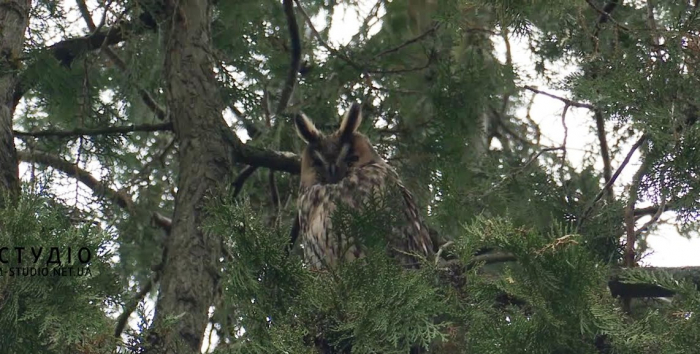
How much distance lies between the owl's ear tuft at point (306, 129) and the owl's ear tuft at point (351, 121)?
0.12 m

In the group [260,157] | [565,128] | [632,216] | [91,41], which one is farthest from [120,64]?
[632,216]

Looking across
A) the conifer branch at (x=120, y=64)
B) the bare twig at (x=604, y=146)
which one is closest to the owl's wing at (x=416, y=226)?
the bare twig at (x=604, y=146)

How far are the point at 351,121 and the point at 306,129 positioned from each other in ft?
0.75

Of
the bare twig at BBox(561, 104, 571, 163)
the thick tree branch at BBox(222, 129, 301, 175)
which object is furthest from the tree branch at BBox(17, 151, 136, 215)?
the bare twig at BBox(561, 104, 571, 163)

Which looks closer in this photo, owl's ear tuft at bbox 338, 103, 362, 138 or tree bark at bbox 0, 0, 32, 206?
tree bark at bbox 0, 0, 32, 206

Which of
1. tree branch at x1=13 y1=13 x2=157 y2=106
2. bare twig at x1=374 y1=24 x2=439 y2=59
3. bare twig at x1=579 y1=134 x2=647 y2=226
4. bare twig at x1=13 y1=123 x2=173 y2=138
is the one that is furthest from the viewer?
bare twig at x1=374 y1=24 x2=439 y2=59

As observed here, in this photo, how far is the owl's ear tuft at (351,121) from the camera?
15.8 feet

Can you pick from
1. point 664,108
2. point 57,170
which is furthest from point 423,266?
point 57,170

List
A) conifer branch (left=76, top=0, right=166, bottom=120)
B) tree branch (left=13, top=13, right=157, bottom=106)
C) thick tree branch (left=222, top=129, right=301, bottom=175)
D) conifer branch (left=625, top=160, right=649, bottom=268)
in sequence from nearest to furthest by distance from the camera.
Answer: conifer branch (left=625, top=160, right=649, bottom=268)
thick tree branch (left=222, top=129, right=301, bottom=175)
tree branch (left=13, top=13, right=157, bottom=106)
conifer branch (left=76, top=0, right=166, bottom=120)

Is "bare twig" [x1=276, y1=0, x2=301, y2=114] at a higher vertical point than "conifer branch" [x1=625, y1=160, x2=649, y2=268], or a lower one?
higher

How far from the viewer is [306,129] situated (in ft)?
15.7

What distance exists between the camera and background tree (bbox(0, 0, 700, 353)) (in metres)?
2.38

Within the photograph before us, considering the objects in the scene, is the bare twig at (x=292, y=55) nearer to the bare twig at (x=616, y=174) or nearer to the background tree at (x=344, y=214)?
the background tree at (x=344, y=214)

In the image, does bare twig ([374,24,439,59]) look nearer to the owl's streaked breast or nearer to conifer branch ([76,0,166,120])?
the owl's streaked breast
